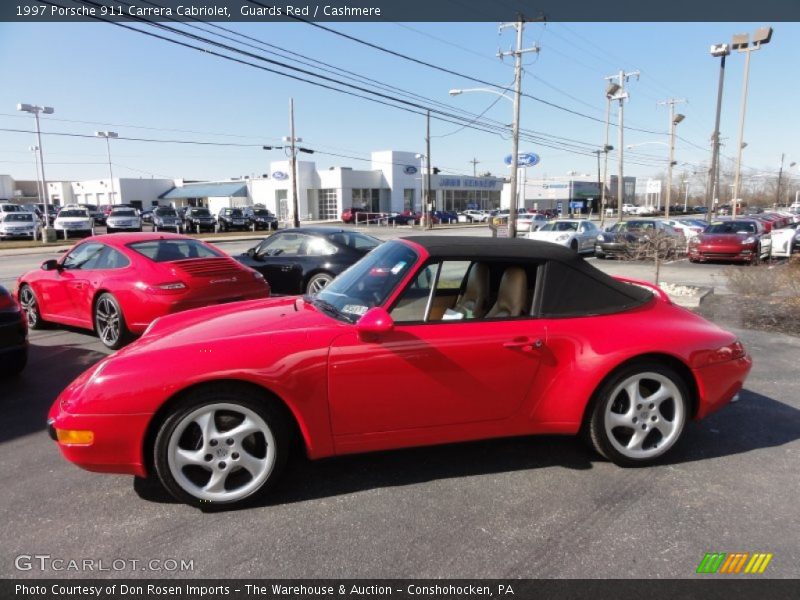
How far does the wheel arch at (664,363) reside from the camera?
338 cm

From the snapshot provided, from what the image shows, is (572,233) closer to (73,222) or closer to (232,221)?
(232,221)

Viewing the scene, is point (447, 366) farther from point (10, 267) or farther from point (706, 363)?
point (10, 267)

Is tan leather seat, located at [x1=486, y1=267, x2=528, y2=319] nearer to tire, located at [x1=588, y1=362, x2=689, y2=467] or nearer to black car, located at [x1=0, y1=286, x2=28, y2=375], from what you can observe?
tire, located at [x1=588, y1=362, x2=689, y2=467]

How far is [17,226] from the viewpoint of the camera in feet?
104

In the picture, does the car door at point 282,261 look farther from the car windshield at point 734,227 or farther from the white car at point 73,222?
the white car at point 73,222

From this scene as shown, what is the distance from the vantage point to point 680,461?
3.59 metres

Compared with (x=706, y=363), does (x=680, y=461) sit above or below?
below

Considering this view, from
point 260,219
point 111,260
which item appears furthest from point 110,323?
point 260,219

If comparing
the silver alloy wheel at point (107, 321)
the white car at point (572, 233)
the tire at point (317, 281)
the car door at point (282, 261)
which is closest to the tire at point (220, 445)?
the silver alloy wheel at point (107, 321)

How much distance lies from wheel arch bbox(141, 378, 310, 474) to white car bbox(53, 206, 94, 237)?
3349 cm

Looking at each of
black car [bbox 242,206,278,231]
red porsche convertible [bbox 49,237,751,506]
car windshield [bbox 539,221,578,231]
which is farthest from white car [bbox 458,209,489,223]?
red porsche convertible [bbox 49,237,751,506]

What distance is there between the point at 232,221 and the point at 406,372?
39351 mm

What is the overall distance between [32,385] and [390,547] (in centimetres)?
428
